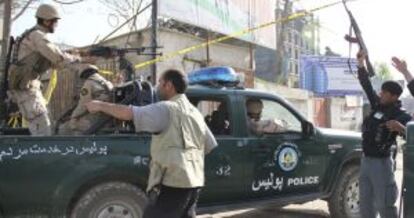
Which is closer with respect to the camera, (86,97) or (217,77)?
(86,97)

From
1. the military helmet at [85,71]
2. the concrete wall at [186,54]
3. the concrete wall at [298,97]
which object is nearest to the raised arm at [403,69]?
the military helmet at [85,71]

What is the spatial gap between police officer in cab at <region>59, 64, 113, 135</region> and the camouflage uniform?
7.6 inches

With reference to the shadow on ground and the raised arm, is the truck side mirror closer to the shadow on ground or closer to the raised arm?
the shadow on ground

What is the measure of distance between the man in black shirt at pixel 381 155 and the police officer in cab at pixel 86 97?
252cm

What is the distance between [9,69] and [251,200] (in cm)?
276

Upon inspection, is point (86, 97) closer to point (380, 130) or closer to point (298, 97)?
point (380, 130)

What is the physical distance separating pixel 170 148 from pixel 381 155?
247 cm

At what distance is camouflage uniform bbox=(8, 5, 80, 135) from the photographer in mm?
6387

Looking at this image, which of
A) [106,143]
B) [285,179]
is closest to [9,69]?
[106,143]

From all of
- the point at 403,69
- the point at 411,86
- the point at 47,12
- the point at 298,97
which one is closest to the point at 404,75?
the point at 403,69

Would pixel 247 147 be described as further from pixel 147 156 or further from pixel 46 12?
pixel 46 12

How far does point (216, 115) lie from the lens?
7.27 m

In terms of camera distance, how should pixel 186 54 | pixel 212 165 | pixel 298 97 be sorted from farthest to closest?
1. pixel 298 97
2. pixel 186 54
3. pixel 212 165

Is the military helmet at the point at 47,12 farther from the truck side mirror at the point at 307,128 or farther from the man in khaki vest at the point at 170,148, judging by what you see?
the truck side mirror at the point at 307,128
